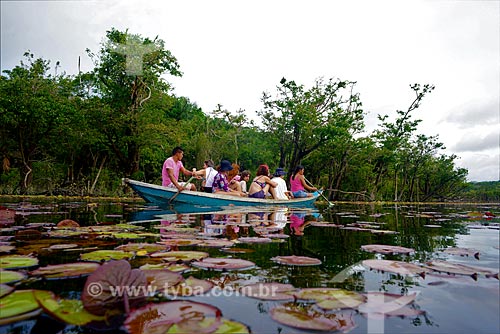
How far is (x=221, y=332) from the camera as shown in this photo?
862 millimetres

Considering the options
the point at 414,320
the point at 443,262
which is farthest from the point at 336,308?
the point at 443,262

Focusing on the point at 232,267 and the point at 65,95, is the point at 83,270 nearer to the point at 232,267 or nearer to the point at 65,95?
the point at 232,267

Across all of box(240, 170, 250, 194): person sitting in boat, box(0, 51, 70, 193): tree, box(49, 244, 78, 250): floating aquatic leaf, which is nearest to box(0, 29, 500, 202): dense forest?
box(0, 51, 70, 193): tree

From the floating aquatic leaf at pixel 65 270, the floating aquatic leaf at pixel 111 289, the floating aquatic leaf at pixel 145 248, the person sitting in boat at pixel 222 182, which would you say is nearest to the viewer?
the floating aquatic leaf at pixel 111 289

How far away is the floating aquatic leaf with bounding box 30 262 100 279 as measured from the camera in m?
1.37

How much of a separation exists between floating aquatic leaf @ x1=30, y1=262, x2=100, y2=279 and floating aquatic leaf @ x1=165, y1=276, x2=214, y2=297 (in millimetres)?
472

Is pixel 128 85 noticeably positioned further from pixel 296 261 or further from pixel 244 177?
pixel 296 261

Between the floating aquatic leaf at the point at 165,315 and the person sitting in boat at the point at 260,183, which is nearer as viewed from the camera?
the floating aquatic leaf at the point at 165,315

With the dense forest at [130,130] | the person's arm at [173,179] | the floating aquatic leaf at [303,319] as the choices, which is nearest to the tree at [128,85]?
the dense forest at [130,130]

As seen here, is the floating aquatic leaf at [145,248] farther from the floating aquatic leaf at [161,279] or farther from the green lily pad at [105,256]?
the floating aquatic leaf at [161,279]

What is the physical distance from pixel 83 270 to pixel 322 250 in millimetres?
1524

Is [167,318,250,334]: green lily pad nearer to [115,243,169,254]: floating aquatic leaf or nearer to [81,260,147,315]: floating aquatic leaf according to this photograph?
[81,260,147,315]: floating aquatic leaf

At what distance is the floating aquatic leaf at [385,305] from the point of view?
105 cm

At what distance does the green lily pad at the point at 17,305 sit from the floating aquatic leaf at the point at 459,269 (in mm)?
1799
